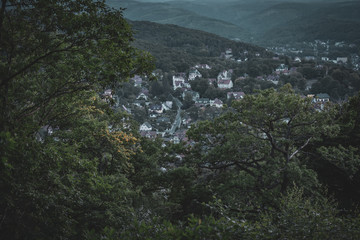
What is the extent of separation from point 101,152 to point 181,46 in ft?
493

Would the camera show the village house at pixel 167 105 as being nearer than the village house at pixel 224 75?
Yes

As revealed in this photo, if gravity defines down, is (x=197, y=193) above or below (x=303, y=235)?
below

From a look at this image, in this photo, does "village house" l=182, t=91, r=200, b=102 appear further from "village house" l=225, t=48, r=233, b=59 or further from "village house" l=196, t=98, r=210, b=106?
"village house" l=225, t=48, r=233, b=59

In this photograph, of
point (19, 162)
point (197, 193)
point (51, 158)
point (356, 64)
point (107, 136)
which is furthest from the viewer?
point (356, 64)

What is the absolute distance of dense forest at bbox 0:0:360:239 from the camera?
13.8ft

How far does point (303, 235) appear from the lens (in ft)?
13.5

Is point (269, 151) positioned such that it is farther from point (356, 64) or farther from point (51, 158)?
point (356, 64)

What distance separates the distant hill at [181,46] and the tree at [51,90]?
330 feet

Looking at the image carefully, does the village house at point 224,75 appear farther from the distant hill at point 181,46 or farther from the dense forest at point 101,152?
the dense forest at point 101,152

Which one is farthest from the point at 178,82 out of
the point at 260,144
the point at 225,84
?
the point at 260,144

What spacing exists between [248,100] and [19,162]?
8.82 metres

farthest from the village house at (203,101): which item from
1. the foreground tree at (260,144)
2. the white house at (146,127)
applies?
the foreground tree at (260,144)

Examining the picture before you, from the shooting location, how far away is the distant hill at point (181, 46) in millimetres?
115938

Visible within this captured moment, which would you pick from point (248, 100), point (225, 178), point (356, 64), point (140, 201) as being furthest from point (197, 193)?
point (356, 64)
